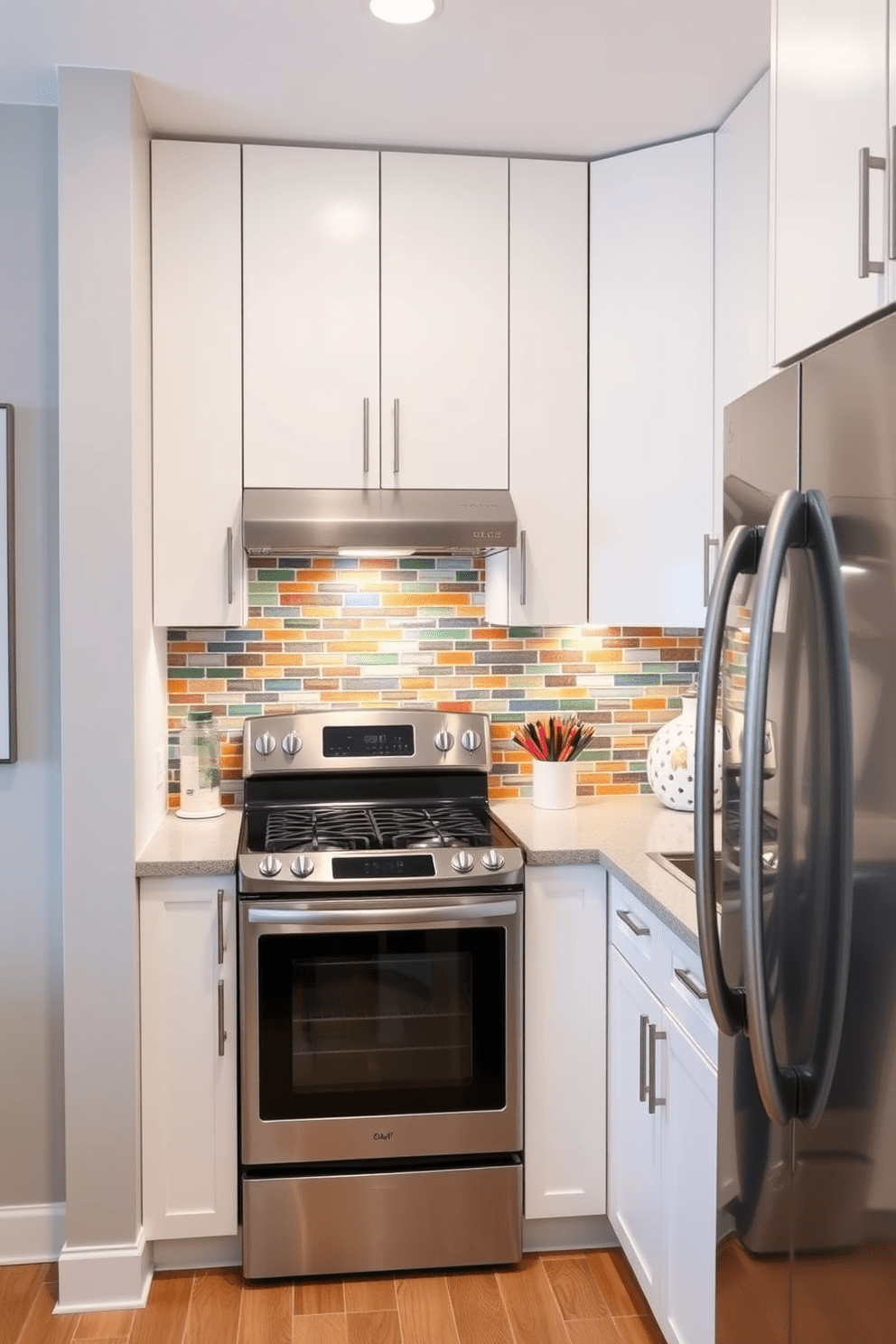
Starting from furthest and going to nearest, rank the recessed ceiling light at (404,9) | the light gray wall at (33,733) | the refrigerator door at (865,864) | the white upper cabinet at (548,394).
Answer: the white upper cabinet at (548,394) → the light gray wall at (33,733) → the recessed ceiling light at (404,9) → the refrigerator door at (865,864)

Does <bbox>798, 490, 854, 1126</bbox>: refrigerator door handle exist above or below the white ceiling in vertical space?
below

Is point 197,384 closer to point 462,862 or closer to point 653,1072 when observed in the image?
point 462,862

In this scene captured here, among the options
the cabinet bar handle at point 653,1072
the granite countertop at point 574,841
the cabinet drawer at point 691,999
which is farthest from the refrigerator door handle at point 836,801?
the cabinet bar handle at point 653,1072

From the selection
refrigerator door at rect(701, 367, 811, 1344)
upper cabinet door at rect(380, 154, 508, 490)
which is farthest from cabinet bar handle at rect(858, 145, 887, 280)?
upper cabinet door at rect(380, 154, 508, 490)

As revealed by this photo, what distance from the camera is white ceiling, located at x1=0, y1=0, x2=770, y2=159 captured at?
2.12 m

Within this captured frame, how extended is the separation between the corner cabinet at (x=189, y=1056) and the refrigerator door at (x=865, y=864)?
1630 millimetres

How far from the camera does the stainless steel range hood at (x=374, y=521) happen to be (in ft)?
8.66

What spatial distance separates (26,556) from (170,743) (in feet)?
2.12

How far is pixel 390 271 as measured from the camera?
109 inches

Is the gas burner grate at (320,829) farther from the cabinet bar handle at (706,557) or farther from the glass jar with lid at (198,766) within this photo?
the cabinet bar handle at (706,557)

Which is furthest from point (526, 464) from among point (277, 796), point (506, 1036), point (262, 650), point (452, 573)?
point (506, 1036)

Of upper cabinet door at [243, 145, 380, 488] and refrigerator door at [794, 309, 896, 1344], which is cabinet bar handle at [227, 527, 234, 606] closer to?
upper cabinet door at [243, 145, 380, 488]

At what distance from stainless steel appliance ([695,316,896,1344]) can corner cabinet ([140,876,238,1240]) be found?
145cm

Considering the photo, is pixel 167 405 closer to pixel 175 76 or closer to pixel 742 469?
pixel 175 76
